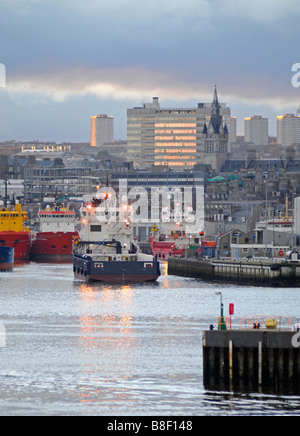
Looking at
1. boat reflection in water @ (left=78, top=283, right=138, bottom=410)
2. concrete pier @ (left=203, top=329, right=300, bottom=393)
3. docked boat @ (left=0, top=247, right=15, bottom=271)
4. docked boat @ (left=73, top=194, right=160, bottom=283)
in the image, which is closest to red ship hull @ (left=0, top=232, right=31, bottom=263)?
docked boat @ (left=0, top=247, right=15, bottom=271)

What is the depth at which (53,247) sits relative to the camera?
129 m

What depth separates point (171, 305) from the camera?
68.1m

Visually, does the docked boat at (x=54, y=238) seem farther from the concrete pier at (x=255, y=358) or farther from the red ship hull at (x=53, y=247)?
the concrete pier at (x=255, y=358)

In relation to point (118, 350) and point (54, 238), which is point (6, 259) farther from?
point (118, 350)

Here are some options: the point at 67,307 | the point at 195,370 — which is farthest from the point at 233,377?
the point at 67,307

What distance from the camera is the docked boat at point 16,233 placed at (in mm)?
122500

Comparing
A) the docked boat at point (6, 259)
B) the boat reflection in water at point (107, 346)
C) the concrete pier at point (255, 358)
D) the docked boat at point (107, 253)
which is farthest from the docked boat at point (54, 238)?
the concrete pier at point (255, 358)

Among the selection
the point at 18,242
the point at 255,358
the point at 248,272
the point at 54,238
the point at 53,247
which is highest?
the point at 54,238

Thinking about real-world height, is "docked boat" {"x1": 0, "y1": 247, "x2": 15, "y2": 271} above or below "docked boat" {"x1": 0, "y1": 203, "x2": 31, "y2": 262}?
below

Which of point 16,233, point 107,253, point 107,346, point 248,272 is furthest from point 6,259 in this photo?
point 107,346

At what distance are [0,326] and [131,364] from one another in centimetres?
1405

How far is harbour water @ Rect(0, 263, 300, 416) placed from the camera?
123 ft

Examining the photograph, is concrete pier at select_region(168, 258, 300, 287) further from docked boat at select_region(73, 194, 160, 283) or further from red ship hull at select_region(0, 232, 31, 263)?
red ship hull at select_region(0, 232, 31, 263)

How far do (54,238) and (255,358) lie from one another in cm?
9131
